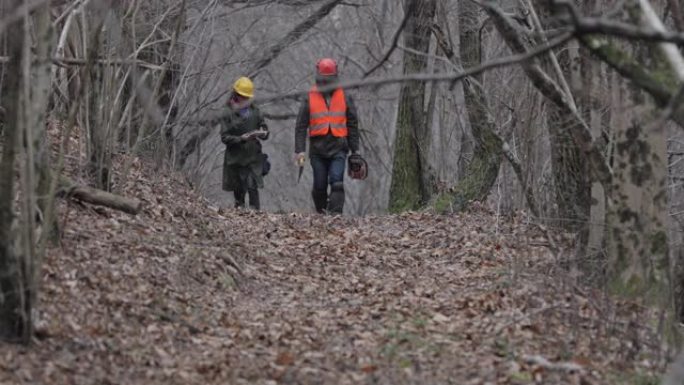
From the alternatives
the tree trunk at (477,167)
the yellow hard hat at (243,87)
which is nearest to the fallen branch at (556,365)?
the tree trunk at (477,167)

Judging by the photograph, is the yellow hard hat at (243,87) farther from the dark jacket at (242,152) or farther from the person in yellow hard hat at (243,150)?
the dark jacket at (242,152)

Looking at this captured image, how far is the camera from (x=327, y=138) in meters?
13.0

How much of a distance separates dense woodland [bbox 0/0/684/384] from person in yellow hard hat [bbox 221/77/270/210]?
79 cm

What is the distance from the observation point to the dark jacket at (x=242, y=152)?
13.6m

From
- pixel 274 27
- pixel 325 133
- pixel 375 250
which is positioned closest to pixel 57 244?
pixel 375 250

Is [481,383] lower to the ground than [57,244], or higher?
lower

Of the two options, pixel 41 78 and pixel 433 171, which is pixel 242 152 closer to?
pixel 433 171

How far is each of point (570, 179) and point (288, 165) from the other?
19151mm

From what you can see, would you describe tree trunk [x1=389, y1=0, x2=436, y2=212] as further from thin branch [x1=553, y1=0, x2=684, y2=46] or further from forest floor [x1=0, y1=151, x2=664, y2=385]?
thin branch [x1=553, y1=0, x2=684, y2=46]

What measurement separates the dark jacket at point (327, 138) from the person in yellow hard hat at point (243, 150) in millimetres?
602

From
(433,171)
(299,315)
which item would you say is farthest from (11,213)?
(433,171)

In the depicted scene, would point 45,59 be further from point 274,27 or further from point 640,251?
point 274,27

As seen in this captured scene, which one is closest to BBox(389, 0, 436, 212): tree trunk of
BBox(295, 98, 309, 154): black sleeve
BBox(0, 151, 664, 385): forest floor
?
BBox(295, 98, 309, 154): black sleeve

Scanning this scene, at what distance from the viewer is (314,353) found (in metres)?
6.68
